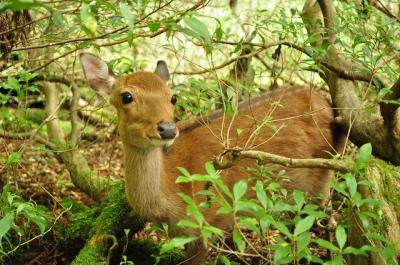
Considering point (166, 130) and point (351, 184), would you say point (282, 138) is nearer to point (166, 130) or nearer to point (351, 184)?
point (166, 130)

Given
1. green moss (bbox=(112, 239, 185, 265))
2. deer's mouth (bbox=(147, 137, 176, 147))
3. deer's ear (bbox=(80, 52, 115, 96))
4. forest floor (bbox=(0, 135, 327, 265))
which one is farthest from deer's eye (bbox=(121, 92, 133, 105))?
green moss (bbox=(112, 239, 185, 265))

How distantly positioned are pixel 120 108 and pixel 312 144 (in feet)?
6.22

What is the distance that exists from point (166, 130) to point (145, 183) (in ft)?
2.26

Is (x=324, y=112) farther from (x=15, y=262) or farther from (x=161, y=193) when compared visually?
(x=15, y=262)

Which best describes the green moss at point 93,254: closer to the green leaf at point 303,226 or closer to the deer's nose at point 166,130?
the deer's nose at point 166,130

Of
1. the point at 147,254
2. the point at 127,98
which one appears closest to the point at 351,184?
the point at 127,98

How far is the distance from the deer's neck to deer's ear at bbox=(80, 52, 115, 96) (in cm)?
62

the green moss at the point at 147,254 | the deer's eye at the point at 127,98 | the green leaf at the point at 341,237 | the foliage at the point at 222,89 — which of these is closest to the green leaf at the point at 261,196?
the foliage at the point at 222,89

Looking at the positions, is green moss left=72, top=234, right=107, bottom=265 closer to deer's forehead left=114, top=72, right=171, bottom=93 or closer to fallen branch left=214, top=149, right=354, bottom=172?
deer's forehead left=114, top=72, right=171, bottom=93

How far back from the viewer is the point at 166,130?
3977 millimetres

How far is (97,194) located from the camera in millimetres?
6035

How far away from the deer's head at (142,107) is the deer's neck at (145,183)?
14 centimetres

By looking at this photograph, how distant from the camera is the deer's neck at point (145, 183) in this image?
4.45 metres

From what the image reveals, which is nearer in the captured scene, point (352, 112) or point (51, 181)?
point (352, 112)
